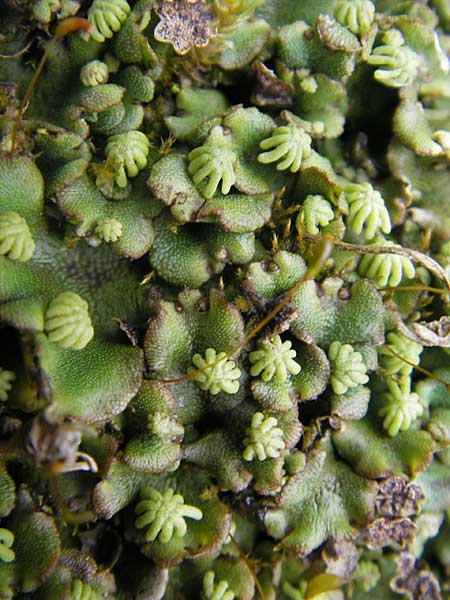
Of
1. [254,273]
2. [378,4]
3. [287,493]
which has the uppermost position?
[378,4]

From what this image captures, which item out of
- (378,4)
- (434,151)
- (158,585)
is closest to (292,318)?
(434,151)

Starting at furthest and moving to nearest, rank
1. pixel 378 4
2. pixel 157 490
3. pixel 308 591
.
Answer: pixel 378 4 → pixel 308 591 → pixel 157 490

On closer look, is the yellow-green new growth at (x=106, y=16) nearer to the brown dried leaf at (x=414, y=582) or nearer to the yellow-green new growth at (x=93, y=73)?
the yellow-green new growth at (x=93, y=73)

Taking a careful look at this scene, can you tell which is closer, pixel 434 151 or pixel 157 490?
pixel 157 490

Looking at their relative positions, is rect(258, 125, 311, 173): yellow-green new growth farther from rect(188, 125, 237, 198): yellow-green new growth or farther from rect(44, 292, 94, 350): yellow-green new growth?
rect(44, 292, 94, 350): yellow-green new growth

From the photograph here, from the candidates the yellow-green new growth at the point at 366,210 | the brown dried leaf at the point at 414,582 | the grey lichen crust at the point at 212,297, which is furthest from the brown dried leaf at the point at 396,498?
the yellow-green new growth at the point at 366,210

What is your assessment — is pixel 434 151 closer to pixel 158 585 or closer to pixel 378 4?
pixel 378 4

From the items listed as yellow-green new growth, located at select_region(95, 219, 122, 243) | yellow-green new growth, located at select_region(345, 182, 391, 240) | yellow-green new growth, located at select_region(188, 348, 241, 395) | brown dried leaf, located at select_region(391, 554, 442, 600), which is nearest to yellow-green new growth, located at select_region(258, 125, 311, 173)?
yellow-green new growth, located at select_region(345, 182, 391, 240)
